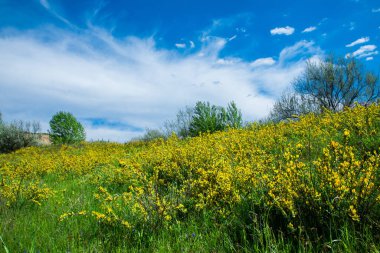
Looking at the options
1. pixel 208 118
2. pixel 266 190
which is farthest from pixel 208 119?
pixel 266 190

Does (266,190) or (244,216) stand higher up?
(266,190)

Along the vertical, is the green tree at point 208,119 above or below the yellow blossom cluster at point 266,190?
above

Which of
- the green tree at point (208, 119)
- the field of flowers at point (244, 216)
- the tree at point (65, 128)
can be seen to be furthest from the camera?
the tree at point (65, 128)

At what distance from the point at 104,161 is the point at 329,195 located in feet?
29.0

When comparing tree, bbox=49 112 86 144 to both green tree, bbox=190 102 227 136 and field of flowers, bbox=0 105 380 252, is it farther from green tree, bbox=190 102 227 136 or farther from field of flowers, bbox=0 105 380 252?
field of flowers, bbox=0 105 380 252

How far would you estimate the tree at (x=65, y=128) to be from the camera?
88.6ft

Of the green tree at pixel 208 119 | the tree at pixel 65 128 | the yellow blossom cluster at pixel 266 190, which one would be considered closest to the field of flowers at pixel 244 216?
the yellow blossom cluster at pixel 266 190

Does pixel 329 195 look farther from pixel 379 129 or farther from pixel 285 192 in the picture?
pixel 379 129

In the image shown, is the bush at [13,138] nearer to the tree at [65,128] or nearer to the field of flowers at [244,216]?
the tree at [65,128]

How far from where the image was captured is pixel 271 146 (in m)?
7.29

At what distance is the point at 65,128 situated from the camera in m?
27.2

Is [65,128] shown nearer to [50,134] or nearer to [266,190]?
[50,134]

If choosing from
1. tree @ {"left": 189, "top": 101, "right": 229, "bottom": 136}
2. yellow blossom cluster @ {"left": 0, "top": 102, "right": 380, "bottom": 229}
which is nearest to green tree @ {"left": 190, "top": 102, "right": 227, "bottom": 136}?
tree @ {"left": 189, "top": 101, "right": 229, "bottom": 136}

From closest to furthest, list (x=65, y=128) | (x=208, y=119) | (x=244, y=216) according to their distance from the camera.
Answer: (x=244, y=216) → (x=208, y=119) → (x=65, y=128)
